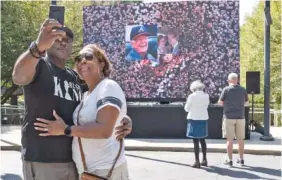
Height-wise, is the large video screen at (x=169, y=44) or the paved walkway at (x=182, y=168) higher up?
the large video screen at (x=169, y=44)

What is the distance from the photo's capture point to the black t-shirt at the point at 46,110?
2547mm

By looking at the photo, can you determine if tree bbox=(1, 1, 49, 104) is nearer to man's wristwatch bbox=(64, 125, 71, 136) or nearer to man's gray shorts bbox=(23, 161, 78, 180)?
man's gray shorts bbox=(23, 161, 78, 180)

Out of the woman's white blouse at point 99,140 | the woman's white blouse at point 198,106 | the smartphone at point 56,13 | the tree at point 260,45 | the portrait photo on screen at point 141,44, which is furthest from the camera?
the tree at point 260,45

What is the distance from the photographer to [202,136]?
790 cm

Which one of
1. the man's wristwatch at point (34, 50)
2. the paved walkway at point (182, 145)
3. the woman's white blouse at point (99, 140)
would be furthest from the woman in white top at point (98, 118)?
the paved walkway at point (182, 145)

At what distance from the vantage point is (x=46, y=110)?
255 cm

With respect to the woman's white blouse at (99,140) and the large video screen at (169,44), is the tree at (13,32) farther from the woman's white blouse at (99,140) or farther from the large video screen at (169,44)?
the woman's white blouse at (99,140)

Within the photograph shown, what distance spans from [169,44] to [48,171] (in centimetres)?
1020

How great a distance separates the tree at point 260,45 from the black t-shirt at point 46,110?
74.9 ft

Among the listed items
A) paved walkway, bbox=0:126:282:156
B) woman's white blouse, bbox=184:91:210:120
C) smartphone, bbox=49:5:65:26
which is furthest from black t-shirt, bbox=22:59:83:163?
paved walkway, bbox=0:126:282:156

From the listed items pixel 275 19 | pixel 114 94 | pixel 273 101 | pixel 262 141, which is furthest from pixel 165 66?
pixel 273 101

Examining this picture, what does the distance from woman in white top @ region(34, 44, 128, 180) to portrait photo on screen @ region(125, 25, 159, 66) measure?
10.0 m

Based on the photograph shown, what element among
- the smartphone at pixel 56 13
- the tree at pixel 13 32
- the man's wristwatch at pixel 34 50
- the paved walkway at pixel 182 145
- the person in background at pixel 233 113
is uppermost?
the tree at pixel 13 32

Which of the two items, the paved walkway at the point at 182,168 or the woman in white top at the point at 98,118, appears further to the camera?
the paved walkway at the point at 182,168
